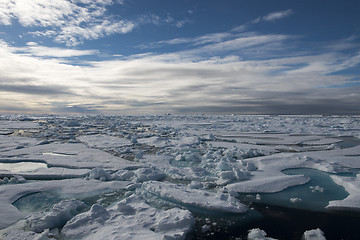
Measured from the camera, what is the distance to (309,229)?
132 inches

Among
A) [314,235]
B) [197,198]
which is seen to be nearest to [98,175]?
[197,198]

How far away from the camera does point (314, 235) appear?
3139 millimetres

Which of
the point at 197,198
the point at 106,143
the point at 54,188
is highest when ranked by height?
the point at 197,198

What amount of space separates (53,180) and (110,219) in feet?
9.64

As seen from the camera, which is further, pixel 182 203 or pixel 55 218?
pixel 182 203

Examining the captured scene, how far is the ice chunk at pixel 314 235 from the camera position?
3086 mm

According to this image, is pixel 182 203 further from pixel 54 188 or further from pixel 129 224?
pixel 54 188

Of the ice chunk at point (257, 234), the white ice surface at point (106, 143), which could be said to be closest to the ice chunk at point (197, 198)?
the ice chunk at point (257, 234)

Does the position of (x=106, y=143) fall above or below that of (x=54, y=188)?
below

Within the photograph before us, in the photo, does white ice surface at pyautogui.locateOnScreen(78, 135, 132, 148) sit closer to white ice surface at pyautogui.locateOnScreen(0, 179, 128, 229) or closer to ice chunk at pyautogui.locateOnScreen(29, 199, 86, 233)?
white ice surface at pyautogui.locateOnScreen(0, 179, 128, 229)

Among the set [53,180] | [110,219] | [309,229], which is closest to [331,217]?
[309,229]

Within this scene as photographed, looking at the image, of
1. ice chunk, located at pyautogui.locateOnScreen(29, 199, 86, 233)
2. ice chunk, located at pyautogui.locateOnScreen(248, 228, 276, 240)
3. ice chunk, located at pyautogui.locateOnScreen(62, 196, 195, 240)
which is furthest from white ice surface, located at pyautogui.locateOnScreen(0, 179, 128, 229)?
ice chunk, located at pyautogui.locateOnScreen(248, 228, 276, 240)

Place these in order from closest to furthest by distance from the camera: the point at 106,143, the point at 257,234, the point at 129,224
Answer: the point at 257,234 → the point at 129,224 → the point at 106,143

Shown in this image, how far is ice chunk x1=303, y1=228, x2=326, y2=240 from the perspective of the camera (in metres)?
3.09
